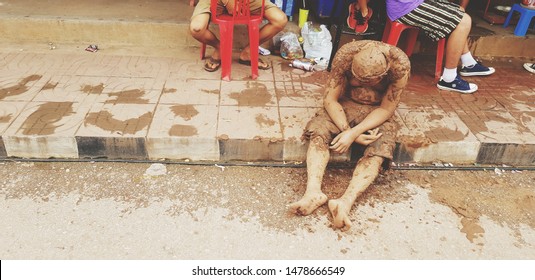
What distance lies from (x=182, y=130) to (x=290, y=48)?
2103 millimetres

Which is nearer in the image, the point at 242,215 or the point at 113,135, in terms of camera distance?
the point at 242,215

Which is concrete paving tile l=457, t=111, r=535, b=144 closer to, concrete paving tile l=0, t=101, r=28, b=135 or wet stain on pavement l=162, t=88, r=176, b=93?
wet stain on pavement l=162, t=88, r=176, b=93

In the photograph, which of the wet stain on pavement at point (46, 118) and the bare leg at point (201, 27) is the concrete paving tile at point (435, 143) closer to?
the bare leg at point (201, 27)

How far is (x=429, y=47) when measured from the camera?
5.36m

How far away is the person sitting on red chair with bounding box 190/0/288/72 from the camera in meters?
4.28

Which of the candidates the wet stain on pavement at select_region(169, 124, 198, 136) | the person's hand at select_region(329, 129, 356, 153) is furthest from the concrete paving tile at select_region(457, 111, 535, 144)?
the wet stain on pavement at select_region(169, 124, 198, 136)

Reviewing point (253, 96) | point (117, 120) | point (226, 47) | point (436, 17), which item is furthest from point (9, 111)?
point (436, 17)

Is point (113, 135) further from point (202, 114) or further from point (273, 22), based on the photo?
point (273, 22)

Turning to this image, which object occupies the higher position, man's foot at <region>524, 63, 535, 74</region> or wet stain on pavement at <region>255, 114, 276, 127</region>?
man's foot at <region>524, 63, 535, 74</region>

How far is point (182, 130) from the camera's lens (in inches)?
137

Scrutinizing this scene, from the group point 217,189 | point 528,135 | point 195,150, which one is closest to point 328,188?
point 217,189

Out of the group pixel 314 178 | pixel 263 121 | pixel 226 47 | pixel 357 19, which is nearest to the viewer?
pixel 314 178

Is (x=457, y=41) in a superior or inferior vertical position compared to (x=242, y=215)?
superior

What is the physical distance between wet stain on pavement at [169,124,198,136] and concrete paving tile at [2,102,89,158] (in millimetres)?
787
